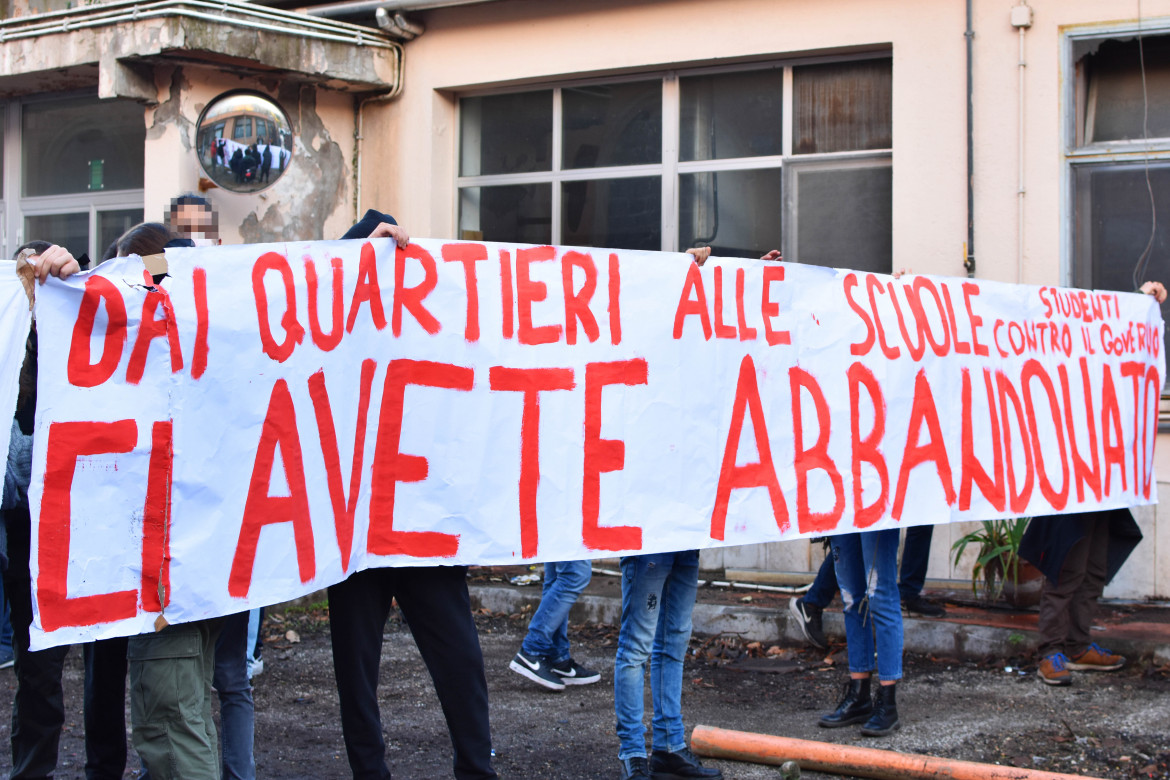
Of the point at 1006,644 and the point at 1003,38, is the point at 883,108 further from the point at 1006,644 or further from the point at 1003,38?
the point at 1006,644

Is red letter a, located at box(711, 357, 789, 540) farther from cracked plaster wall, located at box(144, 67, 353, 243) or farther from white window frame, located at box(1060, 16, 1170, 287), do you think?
cracked plaster wall, located at box(144, 67, 353, 243)

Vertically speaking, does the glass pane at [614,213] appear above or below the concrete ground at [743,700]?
above

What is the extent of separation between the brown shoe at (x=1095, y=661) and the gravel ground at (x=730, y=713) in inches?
2.1

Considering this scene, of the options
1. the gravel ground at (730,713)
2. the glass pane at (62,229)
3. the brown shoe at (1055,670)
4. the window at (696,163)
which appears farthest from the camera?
the glass pane at (62,229)

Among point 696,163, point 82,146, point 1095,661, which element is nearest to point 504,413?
point 1095,661

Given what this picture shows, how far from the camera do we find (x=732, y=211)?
862 centimetres

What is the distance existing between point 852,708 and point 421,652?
2291 millimetres

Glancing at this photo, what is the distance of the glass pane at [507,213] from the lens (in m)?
9.24

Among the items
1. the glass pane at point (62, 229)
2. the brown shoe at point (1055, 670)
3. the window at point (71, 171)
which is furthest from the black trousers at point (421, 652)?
the glass pane at point (62, 229)

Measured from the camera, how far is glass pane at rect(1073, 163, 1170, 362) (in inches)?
296

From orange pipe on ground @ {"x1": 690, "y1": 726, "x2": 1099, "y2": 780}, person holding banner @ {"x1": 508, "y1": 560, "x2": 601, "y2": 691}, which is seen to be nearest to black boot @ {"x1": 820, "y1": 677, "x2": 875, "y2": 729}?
orange pipe on ground @ {"x1": 690, "y1": 726, "x2": 1099, "y2": 780}

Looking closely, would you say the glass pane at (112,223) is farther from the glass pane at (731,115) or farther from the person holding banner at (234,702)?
the person holding banner at (234,702)

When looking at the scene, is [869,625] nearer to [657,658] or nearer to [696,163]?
[657,658]

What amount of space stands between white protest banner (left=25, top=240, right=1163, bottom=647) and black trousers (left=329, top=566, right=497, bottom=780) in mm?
109
